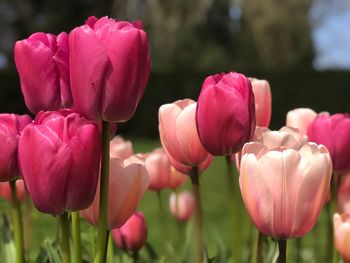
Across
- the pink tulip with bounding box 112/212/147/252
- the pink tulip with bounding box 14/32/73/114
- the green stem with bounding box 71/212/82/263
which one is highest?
the pink tulip with bounding box 14/32/73/114

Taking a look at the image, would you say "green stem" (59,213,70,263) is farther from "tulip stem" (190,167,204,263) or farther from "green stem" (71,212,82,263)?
"tulip stem" (190,167,204,263)

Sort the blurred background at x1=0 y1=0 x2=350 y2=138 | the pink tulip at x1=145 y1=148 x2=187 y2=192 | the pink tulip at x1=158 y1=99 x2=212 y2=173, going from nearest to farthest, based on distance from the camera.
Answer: the pink tulip at x1=158 y1=99 x2=212 y2=173, the pink tulip at x1=145 y1=148 x2=187 y2=192, the blurred background at x1=0 y1=0 x2=350 y2=138

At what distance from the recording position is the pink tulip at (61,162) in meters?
0.81

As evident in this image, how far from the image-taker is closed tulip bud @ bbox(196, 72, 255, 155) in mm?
964

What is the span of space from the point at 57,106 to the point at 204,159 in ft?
0.87

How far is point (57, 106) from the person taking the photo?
0.94 m

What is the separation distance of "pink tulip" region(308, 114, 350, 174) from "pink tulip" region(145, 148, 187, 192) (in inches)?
15.5

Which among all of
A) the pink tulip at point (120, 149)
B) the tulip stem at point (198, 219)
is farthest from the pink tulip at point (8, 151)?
the pink tulip at point (120, 149)

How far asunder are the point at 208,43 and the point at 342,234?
2415 cm

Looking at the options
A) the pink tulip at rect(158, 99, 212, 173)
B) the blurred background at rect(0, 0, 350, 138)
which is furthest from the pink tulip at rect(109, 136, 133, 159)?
the blurred background at rect(0, 0, 350, 138)

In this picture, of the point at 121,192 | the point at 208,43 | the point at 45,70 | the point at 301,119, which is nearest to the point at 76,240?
the point at 121,192

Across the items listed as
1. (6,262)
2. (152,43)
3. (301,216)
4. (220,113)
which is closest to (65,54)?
(220,113)

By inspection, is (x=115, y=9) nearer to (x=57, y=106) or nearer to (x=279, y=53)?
(x=279, y=53)

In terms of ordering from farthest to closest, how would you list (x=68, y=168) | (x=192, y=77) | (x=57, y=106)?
1. (x=192, y=77)
2. (x=57, y=106)
3. (x=68, y=168)
